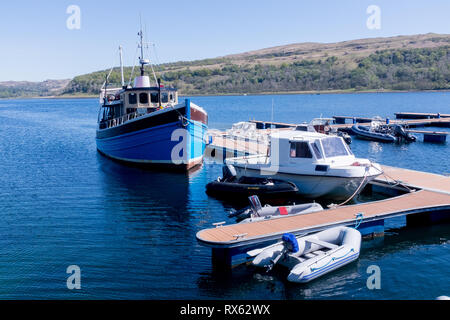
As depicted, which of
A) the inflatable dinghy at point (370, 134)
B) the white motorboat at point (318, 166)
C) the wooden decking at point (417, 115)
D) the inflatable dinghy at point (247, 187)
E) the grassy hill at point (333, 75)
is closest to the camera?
the white motorboat at point (318, 166)

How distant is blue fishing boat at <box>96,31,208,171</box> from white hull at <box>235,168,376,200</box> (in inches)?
325

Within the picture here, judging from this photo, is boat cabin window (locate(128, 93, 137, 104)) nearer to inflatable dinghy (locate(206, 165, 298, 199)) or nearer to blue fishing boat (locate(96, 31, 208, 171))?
blue fishing boat (locate(96, 31, 208, 171))

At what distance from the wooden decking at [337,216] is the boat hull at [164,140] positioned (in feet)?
40.5

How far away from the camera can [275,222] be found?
45.6 feet

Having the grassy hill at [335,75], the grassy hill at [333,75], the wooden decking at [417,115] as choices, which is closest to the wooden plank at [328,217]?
the wooden decking at [417,115]

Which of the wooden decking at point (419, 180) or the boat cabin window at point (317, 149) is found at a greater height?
the boat cabin window at point (317, 149)

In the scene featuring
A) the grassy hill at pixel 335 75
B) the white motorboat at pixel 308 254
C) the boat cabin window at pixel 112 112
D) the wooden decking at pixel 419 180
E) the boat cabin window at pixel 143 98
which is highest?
the grassy hill at pixel 335 75

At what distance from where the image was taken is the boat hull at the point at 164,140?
2519 cm

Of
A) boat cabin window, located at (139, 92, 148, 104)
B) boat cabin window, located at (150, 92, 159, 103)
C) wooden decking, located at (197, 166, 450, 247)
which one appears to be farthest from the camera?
boat cabin window, located at (150, 92, 159, 103)

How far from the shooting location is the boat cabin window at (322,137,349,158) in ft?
60.3

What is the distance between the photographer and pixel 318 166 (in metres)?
17.8

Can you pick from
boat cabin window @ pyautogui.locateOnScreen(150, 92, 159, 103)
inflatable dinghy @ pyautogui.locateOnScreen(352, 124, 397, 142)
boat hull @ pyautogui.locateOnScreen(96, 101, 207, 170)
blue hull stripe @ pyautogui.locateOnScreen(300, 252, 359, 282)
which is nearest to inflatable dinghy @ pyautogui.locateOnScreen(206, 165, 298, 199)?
boat hull @ pyautogui.locateOnScreen(96, 101, 207, 170)

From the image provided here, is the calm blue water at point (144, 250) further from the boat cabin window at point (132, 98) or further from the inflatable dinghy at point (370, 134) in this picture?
the inflatable dinghy at point (370, 134)
